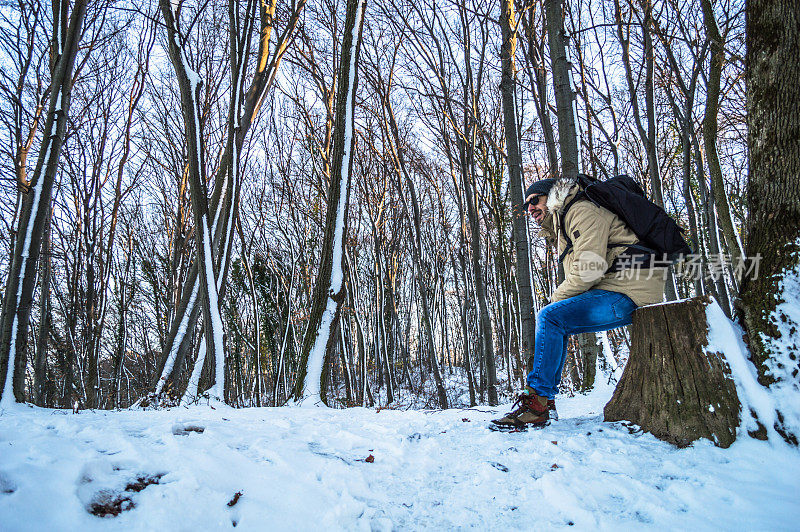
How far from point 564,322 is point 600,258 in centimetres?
42

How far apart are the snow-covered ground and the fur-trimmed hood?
46.8 inches

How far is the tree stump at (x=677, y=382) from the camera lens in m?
1.76

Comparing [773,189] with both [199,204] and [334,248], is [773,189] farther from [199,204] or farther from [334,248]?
[199,204]

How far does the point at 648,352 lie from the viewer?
6.75 ft

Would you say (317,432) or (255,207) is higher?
(255,207)

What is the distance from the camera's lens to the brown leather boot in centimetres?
231

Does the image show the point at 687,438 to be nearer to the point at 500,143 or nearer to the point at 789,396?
the point at 789,396

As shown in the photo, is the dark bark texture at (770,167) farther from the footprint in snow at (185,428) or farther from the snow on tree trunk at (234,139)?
the snow on tree trunk at (234,139)

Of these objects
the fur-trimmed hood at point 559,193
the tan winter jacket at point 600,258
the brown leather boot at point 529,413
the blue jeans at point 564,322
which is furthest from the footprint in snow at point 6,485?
the fur-trimmed hood at point 559,193

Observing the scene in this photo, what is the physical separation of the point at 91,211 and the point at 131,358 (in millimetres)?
14334

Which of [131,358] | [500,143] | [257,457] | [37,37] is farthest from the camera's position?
[131,358]

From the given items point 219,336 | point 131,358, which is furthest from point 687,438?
point 131,358

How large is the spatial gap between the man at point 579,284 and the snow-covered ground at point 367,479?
1.22 feet

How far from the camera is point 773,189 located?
6.30 ft
